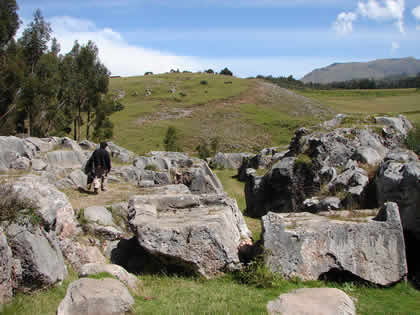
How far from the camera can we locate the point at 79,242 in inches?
455

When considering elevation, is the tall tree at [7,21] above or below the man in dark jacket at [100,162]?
above

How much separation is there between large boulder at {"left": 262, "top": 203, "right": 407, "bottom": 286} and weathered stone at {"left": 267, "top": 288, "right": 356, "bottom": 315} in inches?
44.7

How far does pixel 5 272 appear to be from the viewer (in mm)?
7262

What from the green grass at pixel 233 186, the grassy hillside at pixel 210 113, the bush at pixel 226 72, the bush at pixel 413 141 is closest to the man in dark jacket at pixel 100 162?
the green grass at pixel 233 186

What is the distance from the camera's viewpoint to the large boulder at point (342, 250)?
870 centimetres

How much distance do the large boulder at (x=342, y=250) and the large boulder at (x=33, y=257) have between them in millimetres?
5093

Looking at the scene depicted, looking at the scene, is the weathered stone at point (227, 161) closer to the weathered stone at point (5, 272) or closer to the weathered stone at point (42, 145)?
the weathered stone at point (42, 145)


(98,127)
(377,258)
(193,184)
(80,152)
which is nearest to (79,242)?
(377,258)

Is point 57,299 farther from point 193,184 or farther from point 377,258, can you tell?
point 193,184

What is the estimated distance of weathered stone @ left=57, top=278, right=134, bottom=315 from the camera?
6625mm

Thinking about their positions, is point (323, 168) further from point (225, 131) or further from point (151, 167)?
point (225, 131)

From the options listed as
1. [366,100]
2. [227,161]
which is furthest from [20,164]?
[366,100]

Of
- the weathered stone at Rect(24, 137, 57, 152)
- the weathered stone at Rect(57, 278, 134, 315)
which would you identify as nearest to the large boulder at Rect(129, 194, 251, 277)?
the weathered stone at Rect(57, 278, 134, 315)

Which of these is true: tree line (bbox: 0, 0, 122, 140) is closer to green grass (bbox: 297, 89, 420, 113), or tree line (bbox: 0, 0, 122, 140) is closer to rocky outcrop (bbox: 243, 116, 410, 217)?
rocky outcrop (bbox: 243, 116, 410, 217)
